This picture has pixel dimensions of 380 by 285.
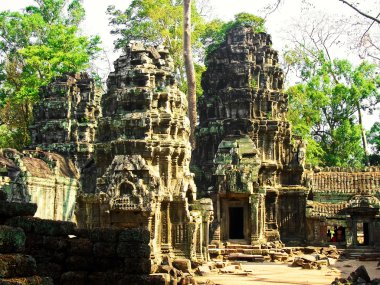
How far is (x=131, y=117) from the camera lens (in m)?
21.2

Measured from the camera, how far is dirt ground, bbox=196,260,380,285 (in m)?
18.5

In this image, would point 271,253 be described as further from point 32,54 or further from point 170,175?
point 32,54

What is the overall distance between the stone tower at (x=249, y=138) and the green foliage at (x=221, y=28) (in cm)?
80

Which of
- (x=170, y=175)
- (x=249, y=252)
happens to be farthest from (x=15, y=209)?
(x=249, y=252)

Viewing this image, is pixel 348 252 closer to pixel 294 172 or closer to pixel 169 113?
pixel 294 172

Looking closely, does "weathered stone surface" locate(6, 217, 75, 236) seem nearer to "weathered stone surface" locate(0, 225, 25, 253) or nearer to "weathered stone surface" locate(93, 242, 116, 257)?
"weathered stone surface" locate(93, 242, 116, 257)

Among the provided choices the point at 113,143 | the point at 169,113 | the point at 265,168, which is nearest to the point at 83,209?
the point at 113,143

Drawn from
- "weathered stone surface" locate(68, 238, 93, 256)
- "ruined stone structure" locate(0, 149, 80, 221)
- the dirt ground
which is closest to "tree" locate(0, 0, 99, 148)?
"ruined stone structure" locate(0, 149, 80, 221)

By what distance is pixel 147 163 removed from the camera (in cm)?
2086

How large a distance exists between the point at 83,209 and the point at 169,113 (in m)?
5.03

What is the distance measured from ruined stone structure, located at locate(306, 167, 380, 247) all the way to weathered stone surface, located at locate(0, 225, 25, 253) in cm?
2304

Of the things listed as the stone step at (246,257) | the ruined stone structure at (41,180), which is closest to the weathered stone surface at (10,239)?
the ruined stone structure at (41,180)

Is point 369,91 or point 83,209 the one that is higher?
point 369,91

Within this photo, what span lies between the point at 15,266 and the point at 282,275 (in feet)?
45.5
